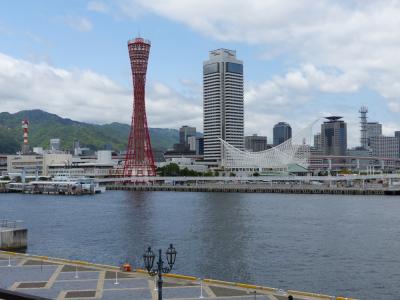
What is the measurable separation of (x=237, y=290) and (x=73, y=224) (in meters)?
21.4

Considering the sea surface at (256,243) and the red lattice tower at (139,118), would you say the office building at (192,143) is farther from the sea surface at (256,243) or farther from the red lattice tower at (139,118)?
the sea surface at (256,243)

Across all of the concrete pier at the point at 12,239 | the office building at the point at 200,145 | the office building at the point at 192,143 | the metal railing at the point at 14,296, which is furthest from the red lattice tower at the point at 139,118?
the office building at the point at 192,143

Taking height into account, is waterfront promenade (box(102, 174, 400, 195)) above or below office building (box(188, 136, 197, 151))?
below

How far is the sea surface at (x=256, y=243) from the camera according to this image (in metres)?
17.1

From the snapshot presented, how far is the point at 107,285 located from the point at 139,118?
67.1 meters

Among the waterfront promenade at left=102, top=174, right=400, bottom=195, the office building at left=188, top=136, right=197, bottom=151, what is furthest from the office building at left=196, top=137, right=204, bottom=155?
the waterfront promenade at left=102, top=174, right=400, bottom=195

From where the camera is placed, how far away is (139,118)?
7969 cm

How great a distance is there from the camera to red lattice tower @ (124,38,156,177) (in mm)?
76938

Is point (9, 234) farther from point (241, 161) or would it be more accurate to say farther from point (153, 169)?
point (241, 161)

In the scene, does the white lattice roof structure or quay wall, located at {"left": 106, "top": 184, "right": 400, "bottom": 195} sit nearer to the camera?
quay wall, located at {"left": 106, "top": 184, "right": 400, "bottom": 195}

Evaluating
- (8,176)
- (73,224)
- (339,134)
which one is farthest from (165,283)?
(339,134)

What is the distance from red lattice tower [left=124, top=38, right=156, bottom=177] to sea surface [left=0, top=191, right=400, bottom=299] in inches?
1562

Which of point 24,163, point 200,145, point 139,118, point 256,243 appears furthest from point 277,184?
point 200,145

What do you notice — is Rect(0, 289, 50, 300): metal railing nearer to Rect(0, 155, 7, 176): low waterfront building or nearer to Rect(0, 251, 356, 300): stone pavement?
Rect(0, 251, 356, 300): stone pavement
